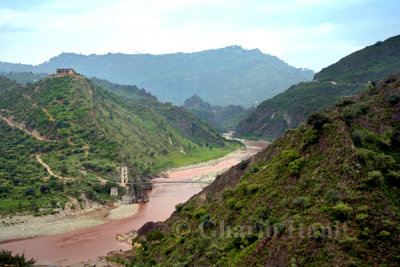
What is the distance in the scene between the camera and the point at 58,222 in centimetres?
6488

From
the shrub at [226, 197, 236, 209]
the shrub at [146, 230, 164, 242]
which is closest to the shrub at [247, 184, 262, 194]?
the shrub at [226, 197, 236, 209]

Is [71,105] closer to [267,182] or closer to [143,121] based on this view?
[143,121]

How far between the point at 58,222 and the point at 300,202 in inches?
1926

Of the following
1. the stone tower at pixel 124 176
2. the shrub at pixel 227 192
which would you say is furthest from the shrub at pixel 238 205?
the stone tower at pixel 124 176

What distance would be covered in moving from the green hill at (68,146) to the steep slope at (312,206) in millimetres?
36138

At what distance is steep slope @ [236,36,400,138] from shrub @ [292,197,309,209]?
385 ft

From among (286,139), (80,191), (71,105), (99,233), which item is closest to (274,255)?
(286,139)

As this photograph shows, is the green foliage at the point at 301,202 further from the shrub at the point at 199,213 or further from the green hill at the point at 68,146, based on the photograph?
the green hill at the point at 68,146

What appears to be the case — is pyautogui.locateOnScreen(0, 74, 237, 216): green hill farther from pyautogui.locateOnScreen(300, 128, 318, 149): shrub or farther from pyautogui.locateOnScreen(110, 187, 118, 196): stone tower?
pyautogui.locateOnScreen(300, 128, 318, 149): shrub

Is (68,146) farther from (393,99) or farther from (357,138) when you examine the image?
(357,138)

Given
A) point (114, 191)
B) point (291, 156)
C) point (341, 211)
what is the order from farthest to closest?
point (114, 191), point (291, 156), point (341, 211)

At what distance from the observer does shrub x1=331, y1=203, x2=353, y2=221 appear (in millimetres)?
24400

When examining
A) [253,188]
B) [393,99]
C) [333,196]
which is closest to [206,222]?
[253,188]

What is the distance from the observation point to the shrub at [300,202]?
1125 inches
